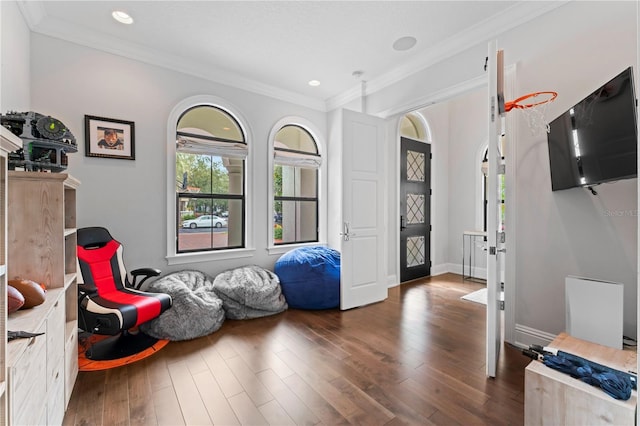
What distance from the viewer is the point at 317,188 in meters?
4.92

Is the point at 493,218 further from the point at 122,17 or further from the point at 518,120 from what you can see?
the point at 122,17

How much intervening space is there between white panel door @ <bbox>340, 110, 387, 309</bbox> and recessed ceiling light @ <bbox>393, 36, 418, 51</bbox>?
33.2 inches

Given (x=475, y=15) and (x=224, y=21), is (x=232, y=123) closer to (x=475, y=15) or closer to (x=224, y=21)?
(x=224, y=21)

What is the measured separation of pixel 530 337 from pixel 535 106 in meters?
1.98

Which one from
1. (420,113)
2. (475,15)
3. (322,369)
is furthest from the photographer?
(420,113)

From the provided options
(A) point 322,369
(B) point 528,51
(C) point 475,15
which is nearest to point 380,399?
(A) point 322,369

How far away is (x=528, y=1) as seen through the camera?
2.49 metres

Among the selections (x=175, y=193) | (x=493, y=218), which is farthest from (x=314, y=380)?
(x=175, y=193)

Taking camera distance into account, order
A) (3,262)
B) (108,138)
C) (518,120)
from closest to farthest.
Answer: (3,262), (518,120), (108,138)

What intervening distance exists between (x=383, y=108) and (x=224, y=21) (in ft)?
7.09

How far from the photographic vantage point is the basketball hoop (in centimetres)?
243

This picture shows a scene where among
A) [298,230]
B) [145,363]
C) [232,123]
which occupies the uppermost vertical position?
[232,123]

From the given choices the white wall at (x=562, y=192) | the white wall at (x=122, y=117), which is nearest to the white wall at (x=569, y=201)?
the white wall at (x=562, y=192)

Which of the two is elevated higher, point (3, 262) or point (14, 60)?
point (14, 60)
